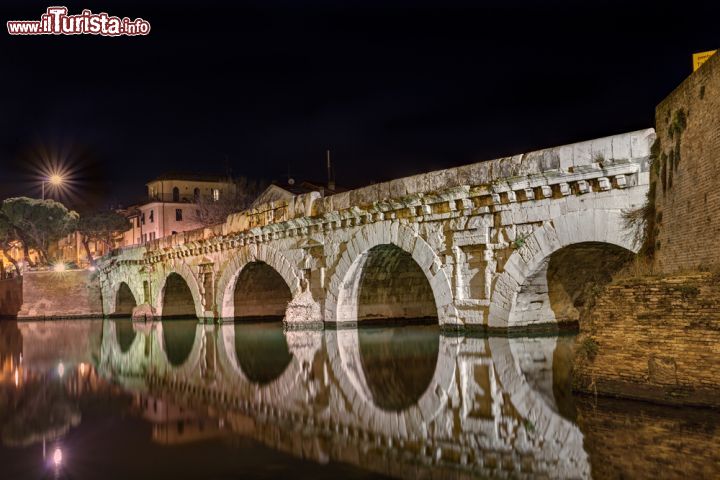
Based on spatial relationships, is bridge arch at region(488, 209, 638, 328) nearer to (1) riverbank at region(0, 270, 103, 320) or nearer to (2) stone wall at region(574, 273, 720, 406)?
(2) stone wall at region(574, 273, 720, 406)

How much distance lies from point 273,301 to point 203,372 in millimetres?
15281

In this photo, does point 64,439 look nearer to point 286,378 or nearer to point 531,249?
point 286,378

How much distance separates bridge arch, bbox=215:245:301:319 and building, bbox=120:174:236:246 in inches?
1369

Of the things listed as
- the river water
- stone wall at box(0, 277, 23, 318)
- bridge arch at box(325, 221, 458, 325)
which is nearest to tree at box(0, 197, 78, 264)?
stone wall at box(0, 277, 23, 318)

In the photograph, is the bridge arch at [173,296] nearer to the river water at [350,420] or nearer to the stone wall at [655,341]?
the river water at [350,420]

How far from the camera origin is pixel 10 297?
49281 millimetres

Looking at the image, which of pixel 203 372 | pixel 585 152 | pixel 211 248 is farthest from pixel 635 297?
pixel 211 248

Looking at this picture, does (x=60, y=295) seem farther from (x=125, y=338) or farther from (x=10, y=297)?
(x=125, y=338)

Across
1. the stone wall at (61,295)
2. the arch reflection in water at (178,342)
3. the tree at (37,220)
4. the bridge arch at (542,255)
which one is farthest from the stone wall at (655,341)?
the tree at (37,220)

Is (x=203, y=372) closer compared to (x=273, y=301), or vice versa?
(x=203, y=372)

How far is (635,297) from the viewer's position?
25.8ft

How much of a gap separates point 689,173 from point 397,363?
5813 mm

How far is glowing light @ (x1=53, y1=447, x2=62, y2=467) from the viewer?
708 centimetres

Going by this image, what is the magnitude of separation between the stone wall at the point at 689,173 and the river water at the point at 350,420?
2438 millimetres
